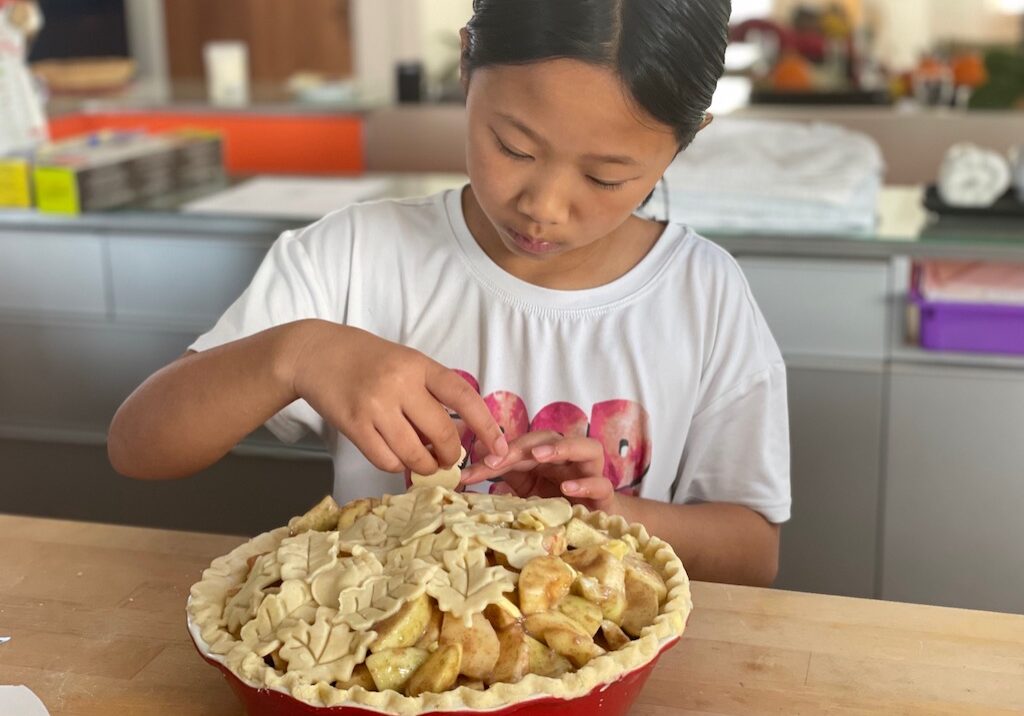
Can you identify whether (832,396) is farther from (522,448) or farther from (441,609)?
(441,609)

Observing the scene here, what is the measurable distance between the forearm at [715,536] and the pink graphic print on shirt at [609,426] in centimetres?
7

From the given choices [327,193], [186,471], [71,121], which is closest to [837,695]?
[186,471]

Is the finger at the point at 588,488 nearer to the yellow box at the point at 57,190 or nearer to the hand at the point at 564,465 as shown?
the hand at the point at 564,465

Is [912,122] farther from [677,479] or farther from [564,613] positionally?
[564,613]

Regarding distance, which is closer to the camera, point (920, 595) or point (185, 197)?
point (920, 595)

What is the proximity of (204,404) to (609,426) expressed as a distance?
0.41 metres

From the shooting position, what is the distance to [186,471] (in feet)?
3.43

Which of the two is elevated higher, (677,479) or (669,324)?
(669,324)

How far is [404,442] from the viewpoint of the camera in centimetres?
87

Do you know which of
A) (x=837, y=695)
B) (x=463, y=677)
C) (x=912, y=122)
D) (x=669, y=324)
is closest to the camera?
(x=463, y=677)

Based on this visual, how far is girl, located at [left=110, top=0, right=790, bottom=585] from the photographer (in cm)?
92

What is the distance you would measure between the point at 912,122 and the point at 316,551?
2.29 meters

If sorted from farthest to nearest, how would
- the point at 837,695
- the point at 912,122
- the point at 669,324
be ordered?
the point at 912,122 < the point at 669,324 < the point at 837,695

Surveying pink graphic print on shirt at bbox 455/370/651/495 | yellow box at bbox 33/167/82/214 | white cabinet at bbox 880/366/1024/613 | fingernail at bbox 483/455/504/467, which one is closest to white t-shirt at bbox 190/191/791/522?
pink graphic print on shirt at bbox 455/370/651/495
